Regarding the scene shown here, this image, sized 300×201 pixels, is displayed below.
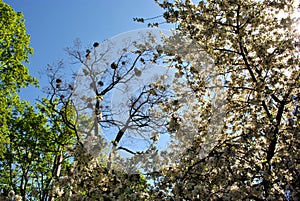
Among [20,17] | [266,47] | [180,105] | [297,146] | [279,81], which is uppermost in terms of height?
[20,17]

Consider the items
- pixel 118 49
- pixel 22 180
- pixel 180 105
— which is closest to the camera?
pixel 180 105

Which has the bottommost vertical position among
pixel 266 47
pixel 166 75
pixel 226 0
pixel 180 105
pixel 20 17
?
pixel 180 105

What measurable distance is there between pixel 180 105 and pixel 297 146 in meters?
1.99

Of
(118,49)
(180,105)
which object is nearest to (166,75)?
(180,105)

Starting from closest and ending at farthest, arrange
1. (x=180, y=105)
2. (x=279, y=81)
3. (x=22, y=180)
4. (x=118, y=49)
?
(x=180, y=105) < (x=118, y=49) < (x=279, y=81) < (x=22, y=180)

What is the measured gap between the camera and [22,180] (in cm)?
1482

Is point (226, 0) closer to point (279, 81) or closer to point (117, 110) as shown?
point (279, 81)

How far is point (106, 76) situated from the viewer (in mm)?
5566

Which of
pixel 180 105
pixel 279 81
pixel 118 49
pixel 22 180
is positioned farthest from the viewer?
pixel 22 180

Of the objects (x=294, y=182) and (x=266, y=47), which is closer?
(x=294, y=182)

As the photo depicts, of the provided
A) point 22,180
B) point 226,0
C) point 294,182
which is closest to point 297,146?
point 294,182

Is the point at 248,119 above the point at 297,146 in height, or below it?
above

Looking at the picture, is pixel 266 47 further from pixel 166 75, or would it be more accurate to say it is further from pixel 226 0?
pixel 166 75

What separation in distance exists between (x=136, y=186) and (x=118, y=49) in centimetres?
222
